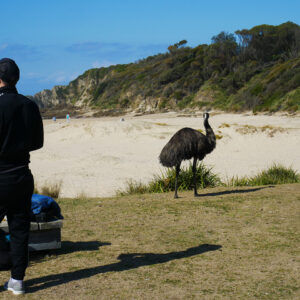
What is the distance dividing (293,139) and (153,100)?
33.8 metres

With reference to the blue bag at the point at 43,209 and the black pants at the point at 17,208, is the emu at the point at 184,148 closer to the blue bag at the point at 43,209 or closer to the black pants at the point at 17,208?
the blue bag at the point at 43,209

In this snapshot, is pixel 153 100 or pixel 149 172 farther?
pixel 153 100

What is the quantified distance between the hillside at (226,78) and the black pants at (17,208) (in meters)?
29.3

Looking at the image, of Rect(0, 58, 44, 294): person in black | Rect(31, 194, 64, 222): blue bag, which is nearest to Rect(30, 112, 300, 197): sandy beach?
Rect(31, 194, 64, 222): blue bag

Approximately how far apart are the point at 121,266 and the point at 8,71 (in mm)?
2598

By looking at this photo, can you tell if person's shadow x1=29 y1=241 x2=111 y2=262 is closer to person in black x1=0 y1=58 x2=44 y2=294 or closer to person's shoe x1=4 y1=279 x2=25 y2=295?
person's shoe x1=4 y1=279 x2=25 y2=295

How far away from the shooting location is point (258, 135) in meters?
22.7

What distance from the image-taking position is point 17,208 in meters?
4.23

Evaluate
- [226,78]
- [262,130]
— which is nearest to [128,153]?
[262,130]

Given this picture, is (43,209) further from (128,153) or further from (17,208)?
(128,153)

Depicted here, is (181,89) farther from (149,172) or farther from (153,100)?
(149,172)

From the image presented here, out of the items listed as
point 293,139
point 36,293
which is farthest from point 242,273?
point 293,139

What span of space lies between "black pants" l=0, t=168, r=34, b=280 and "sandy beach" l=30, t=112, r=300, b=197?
707 cm

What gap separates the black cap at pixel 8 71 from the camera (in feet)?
13.5
